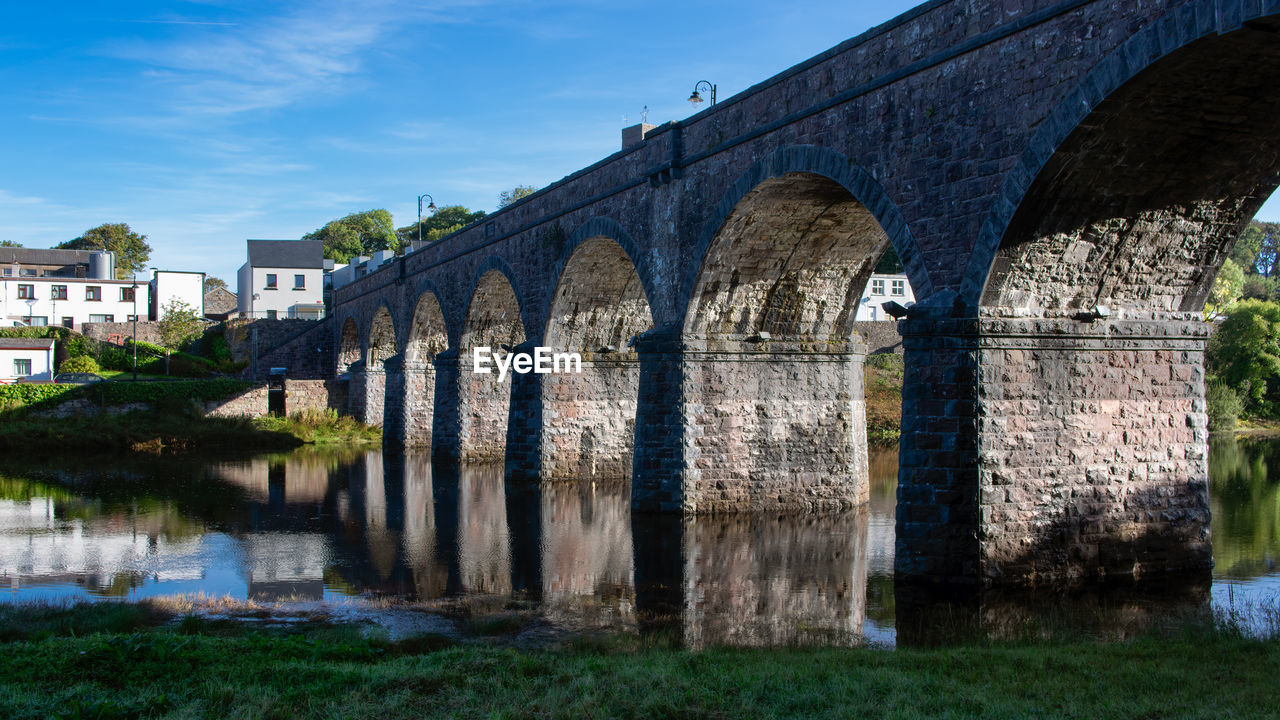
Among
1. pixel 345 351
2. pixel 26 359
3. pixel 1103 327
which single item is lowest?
pixel 1103 327

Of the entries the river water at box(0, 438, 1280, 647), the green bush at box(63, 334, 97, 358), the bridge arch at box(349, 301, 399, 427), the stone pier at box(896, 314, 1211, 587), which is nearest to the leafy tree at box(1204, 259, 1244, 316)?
the river water at box(0, 438, 1280, 647)

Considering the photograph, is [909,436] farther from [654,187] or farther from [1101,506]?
[654,187]

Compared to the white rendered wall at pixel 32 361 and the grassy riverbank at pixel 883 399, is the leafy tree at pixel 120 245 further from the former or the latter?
the grassy riverbank at pixel 883 399

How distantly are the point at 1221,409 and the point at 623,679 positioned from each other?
36994 millimetres

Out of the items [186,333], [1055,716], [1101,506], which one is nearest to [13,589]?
[1055,716]

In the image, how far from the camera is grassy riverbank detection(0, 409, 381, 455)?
31.9 metres

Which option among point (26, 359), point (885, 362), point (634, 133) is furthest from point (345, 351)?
point (634, 133)

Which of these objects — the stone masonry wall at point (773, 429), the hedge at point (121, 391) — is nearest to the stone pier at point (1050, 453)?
the stone masonry wall at point (773, 429)

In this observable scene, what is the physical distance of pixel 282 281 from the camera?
73.3 m

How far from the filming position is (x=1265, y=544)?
48.6 feet

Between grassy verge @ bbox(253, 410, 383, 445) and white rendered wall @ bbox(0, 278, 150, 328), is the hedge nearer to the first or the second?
grassy verge @ bbox(253, 410, 383, 445)

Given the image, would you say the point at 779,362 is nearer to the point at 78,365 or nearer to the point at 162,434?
the point at 162,434

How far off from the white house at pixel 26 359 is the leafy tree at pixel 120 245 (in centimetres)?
3832

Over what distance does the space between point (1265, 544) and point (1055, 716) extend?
10.4m
